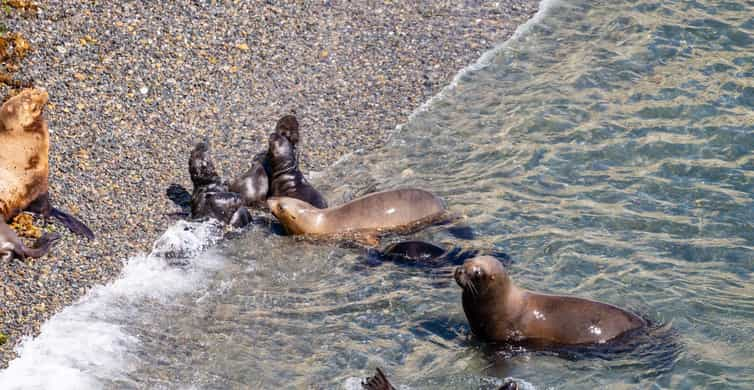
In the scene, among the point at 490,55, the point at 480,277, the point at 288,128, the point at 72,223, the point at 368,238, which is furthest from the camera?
the point at 490,55

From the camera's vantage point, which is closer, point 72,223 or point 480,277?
point 480,277

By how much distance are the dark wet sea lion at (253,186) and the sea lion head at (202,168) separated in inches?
17.9

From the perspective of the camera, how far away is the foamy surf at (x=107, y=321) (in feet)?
21.8

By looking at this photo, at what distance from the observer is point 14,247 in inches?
304

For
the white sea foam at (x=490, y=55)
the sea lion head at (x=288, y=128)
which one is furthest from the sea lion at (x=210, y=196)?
the white sea foam at (x=490, y=55)

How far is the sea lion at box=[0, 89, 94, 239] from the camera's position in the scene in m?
8.36

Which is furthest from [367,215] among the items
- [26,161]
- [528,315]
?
[26,161]

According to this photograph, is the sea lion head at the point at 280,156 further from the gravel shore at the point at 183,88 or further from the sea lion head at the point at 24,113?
the sea lion head at the point at 24,113

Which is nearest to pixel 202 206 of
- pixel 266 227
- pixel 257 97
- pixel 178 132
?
pixel 266 227

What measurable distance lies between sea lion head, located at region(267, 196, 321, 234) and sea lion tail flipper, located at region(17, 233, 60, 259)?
211 cm

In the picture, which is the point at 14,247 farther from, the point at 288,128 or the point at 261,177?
the point at 288,128

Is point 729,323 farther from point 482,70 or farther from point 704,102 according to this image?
point 482,70

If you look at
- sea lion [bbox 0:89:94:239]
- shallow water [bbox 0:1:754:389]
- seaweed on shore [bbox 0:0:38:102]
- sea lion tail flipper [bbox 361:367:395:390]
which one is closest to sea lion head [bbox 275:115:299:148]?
shallow water [bbox 0:1:754:389]

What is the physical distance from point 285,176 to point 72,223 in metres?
2.26
